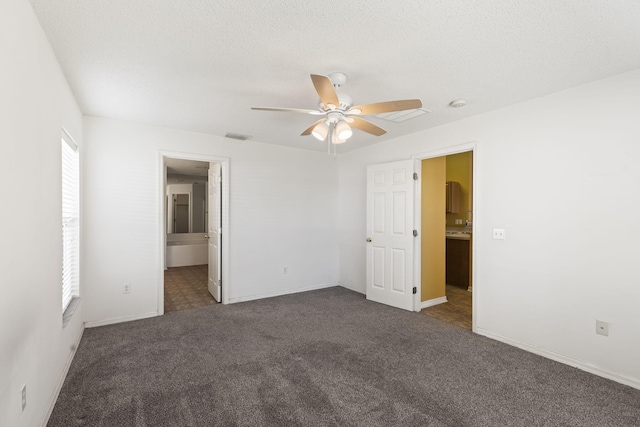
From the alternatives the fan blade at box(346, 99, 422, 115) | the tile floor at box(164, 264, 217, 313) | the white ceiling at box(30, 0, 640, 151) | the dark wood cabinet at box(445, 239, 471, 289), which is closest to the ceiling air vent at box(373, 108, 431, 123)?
the white ceiling at box(30, 0, 640, 151)

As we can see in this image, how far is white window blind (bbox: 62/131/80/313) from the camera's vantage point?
2805mm

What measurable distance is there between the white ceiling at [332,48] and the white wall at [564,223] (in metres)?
0.27

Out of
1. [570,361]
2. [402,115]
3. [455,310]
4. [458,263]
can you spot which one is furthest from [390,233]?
[570,361]

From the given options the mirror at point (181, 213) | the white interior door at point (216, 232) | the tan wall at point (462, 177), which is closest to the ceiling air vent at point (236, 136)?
the white interior door at point (216, 232)

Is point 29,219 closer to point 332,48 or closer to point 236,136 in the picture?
point 332,48

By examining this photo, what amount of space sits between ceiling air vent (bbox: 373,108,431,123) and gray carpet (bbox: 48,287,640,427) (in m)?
2.41

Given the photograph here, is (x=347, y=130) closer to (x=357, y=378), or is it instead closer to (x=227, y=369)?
(x=357, y=378)

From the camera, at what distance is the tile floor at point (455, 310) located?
12.4ft

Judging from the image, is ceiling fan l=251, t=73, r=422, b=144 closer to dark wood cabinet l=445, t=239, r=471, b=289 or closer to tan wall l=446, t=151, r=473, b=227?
dark wood cabinet l=445, t=239, r=471, b=289

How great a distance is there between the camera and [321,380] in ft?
7.89

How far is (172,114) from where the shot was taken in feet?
11.3

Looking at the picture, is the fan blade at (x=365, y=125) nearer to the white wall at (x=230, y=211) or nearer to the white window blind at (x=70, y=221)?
the white wall at (x=230, y=211)

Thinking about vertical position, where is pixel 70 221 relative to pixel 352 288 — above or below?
above

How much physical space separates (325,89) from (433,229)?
3100 millimetres
